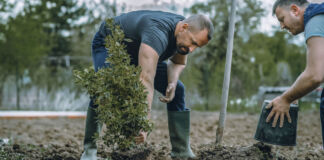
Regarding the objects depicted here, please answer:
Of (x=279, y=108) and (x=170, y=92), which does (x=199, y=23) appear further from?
(x=279, y=108)

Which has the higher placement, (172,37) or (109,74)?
(172,37)

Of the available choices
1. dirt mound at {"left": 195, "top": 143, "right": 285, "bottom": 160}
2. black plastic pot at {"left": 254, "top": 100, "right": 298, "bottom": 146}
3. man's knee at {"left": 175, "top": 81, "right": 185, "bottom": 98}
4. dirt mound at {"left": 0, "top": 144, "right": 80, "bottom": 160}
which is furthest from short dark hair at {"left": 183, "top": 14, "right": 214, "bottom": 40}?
dirt mound at {"left": 0, "top": 144, "right": 80, "bottom": 160}

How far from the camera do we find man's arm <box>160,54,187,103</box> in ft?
9.21

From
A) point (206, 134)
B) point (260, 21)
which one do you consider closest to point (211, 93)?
point (260, 21)

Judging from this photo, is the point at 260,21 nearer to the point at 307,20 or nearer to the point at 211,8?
the point at 211,8

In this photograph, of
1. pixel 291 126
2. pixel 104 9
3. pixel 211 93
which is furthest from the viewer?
pixel 104 9

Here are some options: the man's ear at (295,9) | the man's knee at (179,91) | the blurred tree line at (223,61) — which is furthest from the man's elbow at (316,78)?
the blurred tree line at (223,61)

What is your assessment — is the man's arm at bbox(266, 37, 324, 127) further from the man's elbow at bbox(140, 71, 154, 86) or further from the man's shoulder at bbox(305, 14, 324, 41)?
the man's elbow at bbox(140, 71, 154, 86)

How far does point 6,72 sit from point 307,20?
12929mm

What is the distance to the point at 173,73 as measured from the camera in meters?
2.90

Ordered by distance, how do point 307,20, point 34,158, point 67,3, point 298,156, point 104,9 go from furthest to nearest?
point 67,3 < point 104,9 < point 298,156 < point 34,158 < point 307,20

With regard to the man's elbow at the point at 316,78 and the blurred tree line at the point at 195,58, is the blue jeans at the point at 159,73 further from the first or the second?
the blurred tree line at the point at 195,58

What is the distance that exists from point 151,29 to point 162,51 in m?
0.18

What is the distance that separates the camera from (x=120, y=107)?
86.9 inches
